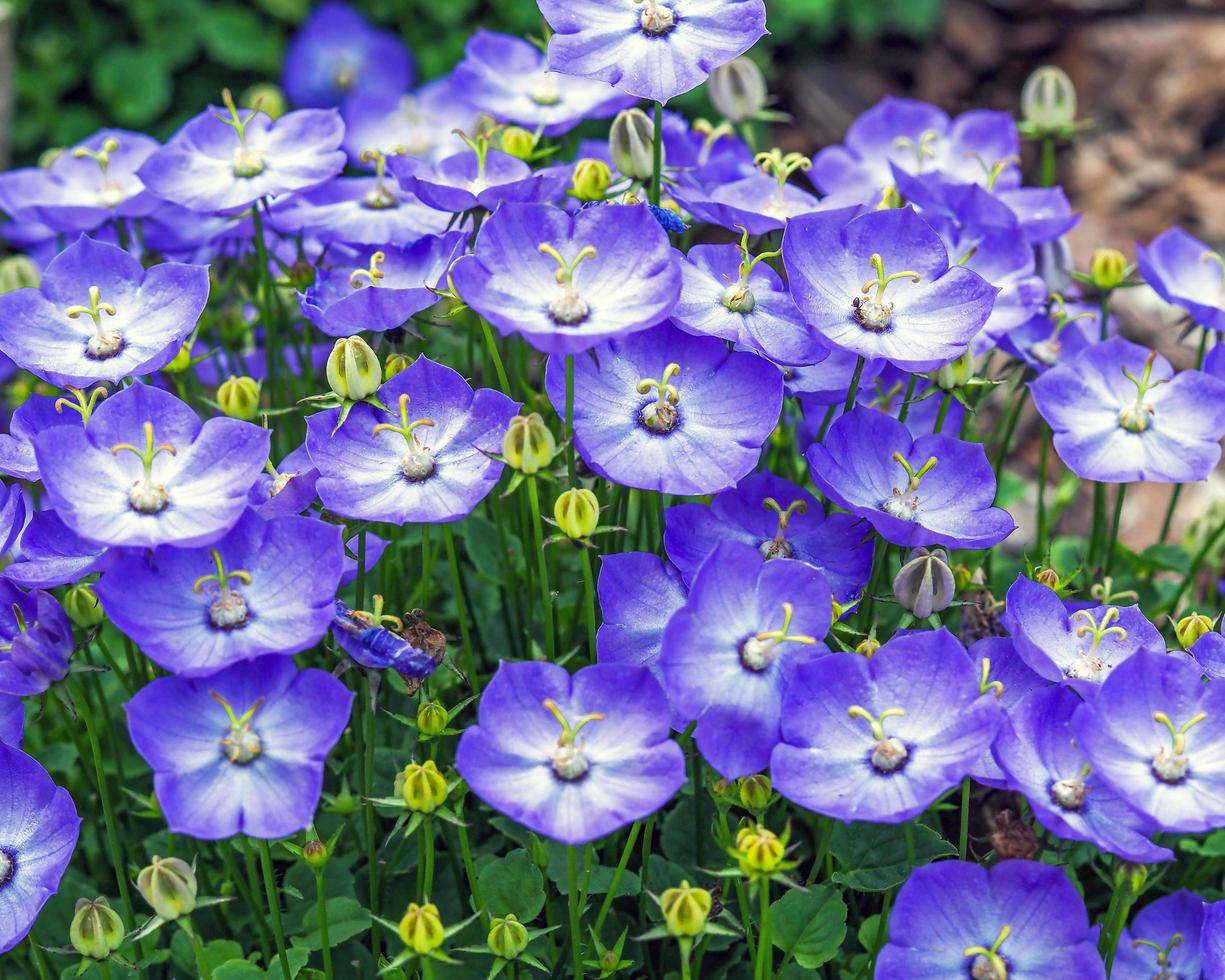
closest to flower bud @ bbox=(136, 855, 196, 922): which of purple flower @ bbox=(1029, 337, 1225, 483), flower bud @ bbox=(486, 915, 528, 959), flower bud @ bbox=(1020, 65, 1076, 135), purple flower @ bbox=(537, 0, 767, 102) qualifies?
flower bud @ bbox=(486, 915, 528, 959)

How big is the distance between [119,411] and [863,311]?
110cm

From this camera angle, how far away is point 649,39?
2.29 metres

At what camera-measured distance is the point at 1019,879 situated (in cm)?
187

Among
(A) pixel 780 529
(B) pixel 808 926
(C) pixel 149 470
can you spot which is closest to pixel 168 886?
(C) pixel 149 470

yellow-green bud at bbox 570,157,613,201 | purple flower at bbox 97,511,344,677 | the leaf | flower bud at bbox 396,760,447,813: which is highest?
yellow-green bud at bbox 570,157,613,201

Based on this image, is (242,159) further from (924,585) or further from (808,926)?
(808,926)

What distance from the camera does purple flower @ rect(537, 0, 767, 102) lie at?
7.30ft

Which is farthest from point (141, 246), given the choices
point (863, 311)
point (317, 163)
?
point (863, 311)

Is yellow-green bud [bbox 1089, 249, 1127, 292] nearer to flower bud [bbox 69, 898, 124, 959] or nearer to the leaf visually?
the leaf

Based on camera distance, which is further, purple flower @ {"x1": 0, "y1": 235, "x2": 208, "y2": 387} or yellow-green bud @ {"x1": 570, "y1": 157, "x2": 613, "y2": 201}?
yellow-green bud @ {"x1": 570, "y1": 157, "x2": 613, "y2": 201}

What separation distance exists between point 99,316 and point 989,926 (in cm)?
160

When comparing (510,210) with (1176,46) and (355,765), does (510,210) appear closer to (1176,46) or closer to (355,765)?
(355,765)

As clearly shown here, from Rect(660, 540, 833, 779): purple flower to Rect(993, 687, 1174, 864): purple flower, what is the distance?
11.1 inches

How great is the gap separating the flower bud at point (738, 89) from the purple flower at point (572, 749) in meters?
1.58
